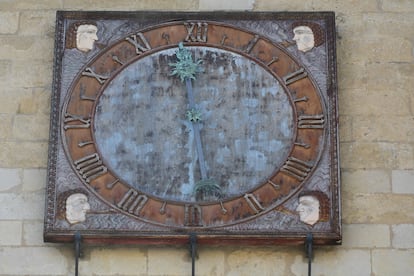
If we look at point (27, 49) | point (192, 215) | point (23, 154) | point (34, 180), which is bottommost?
point (192, 215)

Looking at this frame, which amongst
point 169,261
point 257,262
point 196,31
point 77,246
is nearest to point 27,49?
point 196,31

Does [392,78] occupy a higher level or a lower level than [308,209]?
higher

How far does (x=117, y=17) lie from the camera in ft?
28.8

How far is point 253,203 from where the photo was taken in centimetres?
828

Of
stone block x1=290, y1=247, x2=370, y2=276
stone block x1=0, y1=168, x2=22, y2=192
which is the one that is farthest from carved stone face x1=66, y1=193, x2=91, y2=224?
stone block x1=290, y1=247, x2=370, y2=276

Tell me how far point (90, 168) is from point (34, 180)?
364 millimetres

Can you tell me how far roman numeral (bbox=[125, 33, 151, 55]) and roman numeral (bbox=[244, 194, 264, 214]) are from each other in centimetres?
115

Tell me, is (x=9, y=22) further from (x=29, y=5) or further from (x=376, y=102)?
(x=376, y=102)

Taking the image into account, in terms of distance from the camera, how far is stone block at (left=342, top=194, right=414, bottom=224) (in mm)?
8344

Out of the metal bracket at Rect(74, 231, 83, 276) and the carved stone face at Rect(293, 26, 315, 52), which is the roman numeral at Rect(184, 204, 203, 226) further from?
the carved stone face at Rect(293, 26, 315, 52)

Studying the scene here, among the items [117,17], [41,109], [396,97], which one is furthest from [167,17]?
[396,97]

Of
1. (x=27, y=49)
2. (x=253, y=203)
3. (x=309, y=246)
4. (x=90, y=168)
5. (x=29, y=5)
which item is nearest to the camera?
(x=309, y=246)

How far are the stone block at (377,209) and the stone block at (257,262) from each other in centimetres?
45

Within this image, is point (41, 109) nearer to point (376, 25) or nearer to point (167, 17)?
point (167, 17)
